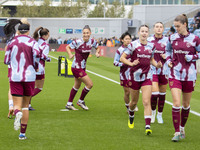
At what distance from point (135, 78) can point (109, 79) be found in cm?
1219

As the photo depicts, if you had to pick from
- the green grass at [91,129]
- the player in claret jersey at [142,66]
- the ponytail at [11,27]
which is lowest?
the green grass at [91,129]

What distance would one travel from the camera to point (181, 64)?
8.81 meters

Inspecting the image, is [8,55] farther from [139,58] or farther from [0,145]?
[139,58]

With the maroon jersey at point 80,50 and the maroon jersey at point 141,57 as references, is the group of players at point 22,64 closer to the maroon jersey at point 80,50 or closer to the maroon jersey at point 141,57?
the maroon jersey at point 141,57

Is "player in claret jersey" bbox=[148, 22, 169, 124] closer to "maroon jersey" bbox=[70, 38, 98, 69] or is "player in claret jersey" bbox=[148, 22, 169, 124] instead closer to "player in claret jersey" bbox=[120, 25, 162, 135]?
"player in claret jersey" bbox=[120, 25, 162, 135]

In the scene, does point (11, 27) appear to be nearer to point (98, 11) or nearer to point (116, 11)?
point (98, 11)

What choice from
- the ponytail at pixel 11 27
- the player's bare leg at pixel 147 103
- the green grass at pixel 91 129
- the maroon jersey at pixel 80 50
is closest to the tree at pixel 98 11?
the green grass at pixel 91 129

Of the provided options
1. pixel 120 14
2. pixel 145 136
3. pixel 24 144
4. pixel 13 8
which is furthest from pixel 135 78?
pixel 13 8

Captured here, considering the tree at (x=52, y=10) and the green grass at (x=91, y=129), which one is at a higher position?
the tree at (x=52, y=10)

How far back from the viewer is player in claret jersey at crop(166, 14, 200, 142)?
8688 millimetres

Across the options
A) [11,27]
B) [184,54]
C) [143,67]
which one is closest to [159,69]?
[143,67]

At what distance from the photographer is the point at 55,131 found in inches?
374

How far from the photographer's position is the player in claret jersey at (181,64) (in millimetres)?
8688

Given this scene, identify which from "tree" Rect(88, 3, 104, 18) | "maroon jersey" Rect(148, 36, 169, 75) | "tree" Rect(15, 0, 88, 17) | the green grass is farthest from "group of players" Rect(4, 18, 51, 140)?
"tree" Rect(88, 3, 104, 18)
